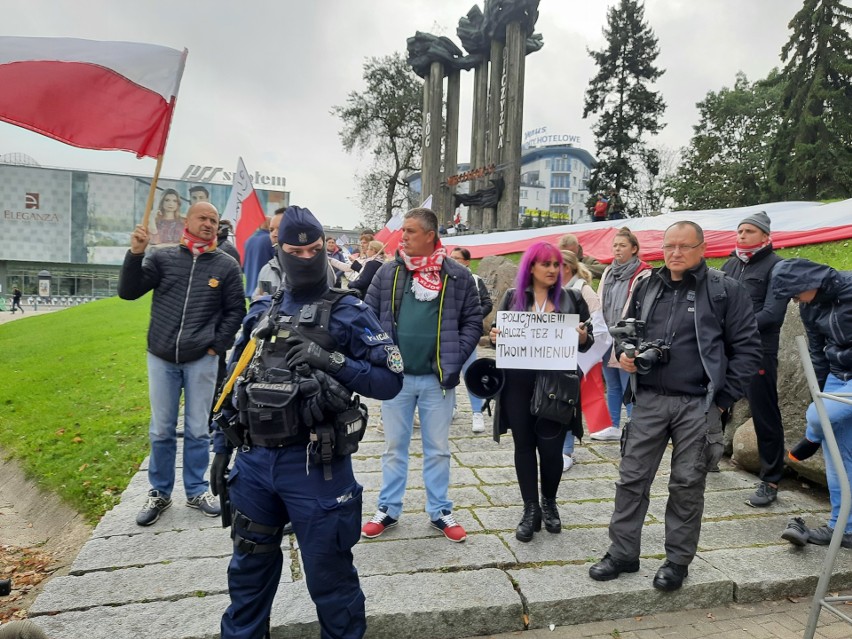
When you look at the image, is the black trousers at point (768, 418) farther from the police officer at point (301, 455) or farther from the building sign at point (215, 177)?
the building sign at point (215, 177)

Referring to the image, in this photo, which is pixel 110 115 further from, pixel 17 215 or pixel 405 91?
pixel 17 215

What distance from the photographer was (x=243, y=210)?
8.38 metres

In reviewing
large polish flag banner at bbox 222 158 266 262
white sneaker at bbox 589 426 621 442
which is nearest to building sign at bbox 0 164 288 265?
large polish flag banner at bbox 222 158 266 262

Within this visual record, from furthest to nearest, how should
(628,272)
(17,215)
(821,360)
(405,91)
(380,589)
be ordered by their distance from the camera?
(17,215)
(405,91)
(628,272)
(821,360)
(380,589)

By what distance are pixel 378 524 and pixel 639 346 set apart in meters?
2.07

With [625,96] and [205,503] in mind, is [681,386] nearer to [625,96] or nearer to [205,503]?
[205,503]

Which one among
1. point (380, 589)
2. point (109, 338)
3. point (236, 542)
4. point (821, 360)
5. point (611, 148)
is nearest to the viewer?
point (236, 542)

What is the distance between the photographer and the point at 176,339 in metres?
4.09

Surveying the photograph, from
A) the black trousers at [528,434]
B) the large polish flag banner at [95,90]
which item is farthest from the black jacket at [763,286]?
the large polish flag banner at [95,90]

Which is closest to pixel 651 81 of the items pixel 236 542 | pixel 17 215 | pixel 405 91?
pixel 405 91

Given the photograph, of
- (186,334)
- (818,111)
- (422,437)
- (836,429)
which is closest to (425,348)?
(422,437)

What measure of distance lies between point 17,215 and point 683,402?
258ft

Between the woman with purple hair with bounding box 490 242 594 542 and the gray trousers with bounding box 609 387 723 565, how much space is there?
50 centimetres

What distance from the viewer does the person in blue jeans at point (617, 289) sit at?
19.4 ft
